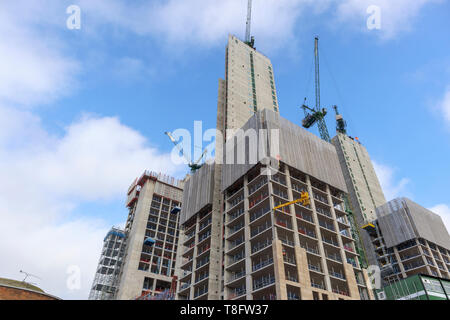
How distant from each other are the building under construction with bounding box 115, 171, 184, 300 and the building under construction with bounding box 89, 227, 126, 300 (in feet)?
8.41

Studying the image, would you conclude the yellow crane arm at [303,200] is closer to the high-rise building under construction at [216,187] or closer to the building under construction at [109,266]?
the high-rise building under construction at [216,187]

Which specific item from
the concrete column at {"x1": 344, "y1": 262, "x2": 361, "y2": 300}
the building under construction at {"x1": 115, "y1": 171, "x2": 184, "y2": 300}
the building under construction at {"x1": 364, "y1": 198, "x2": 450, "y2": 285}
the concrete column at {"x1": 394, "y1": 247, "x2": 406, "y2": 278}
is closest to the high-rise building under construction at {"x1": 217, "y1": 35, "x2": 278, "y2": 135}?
the building under construction at {"x1": 115, "y1": 171, "x2": 184, "y2": 300}

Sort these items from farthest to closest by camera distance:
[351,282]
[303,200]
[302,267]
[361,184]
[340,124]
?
[340,124] → [361,184] → [303,200] → [351,282] → [302,267]

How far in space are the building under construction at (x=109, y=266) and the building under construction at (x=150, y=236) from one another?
2.56 metres

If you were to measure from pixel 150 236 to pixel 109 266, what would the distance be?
56.8ft

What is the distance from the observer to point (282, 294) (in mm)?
51344

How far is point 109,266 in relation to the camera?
390 ft

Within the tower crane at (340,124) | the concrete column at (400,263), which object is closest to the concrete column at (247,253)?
the concrete column at (400,263)

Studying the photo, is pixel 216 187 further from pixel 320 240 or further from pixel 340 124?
pixel 340 124

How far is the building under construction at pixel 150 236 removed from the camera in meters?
110

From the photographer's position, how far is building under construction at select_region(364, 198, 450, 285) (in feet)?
Result: 317

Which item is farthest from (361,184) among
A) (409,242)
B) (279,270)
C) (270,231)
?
(279,270)

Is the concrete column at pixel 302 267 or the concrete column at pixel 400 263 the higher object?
the concrete column at pixel 400 263
